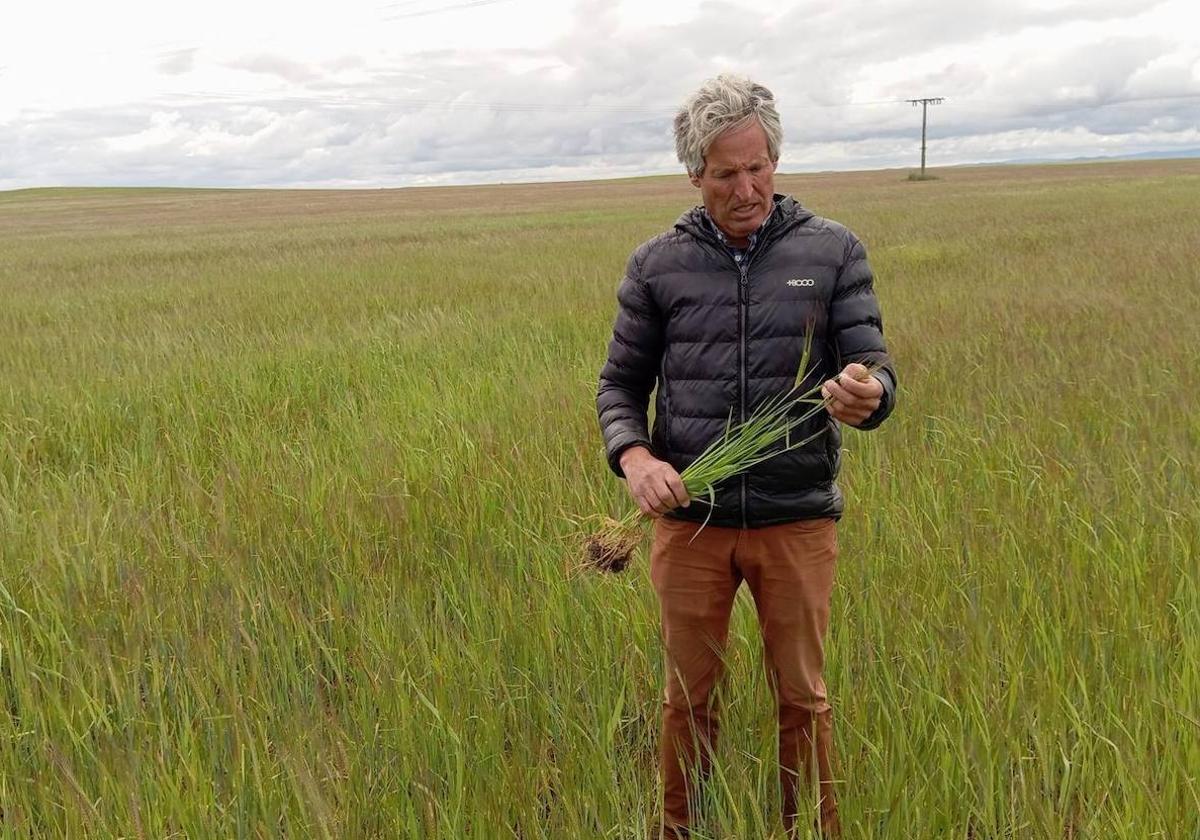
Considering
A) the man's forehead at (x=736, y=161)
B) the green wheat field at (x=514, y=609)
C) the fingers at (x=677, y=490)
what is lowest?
the green wheat field at (x=514, y=609)

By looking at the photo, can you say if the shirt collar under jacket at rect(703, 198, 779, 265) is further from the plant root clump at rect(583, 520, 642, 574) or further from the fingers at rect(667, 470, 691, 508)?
the plant root clump at rect(583, 520, 642, 574)

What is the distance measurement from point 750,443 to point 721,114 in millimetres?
653

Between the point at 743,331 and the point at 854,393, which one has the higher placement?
the point at 743,331

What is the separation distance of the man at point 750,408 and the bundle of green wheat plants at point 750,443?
23mm

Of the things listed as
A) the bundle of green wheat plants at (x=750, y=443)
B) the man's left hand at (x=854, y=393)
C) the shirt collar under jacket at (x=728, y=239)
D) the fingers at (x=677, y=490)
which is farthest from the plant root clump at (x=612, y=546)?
the shirt collar under jacket at (x=728, y=239)

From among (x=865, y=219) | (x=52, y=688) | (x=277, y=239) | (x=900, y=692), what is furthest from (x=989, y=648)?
(x=277, y=239)

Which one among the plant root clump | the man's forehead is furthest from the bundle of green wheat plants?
the man's forehead

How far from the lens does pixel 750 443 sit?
1683mm

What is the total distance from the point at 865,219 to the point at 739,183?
1980cm

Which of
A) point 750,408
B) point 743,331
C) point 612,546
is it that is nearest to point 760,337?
point 743,331

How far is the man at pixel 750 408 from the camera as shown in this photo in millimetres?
1715

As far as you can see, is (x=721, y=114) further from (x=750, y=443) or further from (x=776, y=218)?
(x=750, y=443)

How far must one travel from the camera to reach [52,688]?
2273 mm

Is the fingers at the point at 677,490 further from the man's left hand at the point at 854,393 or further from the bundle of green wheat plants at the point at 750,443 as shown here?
the man's left hand at the point at 854,393
